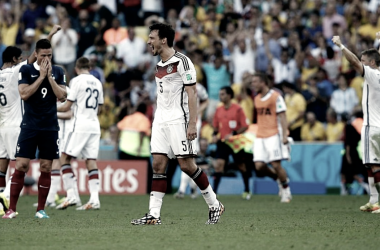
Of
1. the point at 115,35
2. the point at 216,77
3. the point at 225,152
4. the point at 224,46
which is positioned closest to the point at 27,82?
the point at 225,152

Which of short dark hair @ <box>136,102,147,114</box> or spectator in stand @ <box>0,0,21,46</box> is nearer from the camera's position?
short dark hair @ <box>136,102,147,114</box>

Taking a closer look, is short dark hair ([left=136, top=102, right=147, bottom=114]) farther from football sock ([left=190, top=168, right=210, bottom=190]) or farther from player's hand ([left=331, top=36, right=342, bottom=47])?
football sock ([left=190, top=168, right=210, bottom=190])

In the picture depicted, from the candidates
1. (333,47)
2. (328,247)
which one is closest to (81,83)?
(328,247)

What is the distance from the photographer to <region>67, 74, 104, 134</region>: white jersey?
1540 cm

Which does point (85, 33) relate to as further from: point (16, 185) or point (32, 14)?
point (16, 185)

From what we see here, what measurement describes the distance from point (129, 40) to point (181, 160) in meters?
15.4

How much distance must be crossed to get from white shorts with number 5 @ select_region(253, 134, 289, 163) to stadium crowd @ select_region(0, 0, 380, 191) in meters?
4.58

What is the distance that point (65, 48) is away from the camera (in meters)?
25.2

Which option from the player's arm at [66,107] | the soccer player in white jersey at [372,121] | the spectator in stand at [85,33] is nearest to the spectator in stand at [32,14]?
the spectator in stand at [85,33]

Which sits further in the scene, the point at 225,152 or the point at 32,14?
the point at 32,14

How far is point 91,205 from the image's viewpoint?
49.9ft

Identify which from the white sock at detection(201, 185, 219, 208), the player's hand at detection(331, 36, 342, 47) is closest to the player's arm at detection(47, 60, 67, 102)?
the white sock at detection(201, 185, 219, 208)

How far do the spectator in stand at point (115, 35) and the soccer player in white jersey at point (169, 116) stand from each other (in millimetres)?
15362

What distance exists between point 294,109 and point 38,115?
1233cm
